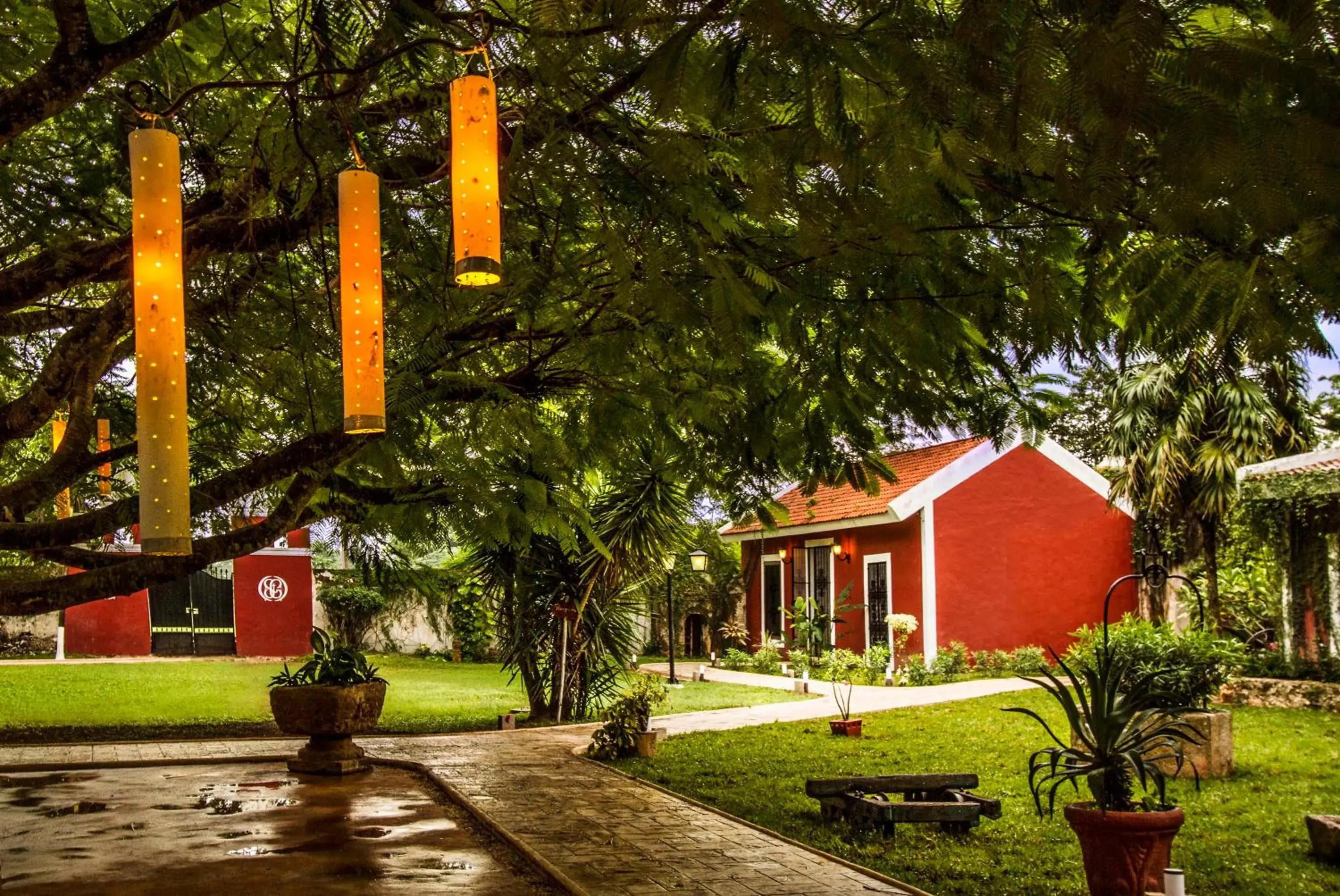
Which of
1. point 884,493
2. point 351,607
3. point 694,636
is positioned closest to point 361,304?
point 884,493

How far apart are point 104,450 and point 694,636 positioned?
22884mm

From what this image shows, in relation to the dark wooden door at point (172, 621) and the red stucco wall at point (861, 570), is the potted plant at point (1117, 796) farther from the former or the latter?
the dark wooden door at point (172, 621)

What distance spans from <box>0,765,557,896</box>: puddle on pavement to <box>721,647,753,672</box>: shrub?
48.6 feet

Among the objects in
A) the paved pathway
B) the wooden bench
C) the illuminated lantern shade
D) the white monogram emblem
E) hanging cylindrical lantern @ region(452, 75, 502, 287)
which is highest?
hanging cylindrical lantern @ region(452, 75, 502, 287)

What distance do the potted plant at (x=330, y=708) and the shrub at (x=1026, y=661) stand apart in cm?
1266

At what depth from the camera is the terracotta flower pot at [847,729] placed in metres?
13.3

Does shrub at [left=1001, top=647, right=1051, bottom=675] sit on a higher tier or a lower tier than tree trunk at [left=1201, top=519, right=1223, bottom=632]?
lower

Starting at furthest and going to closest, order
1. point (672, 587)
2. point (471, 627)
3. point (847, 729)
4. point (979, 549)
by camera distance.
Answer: point (471, 627), point (979, 549), point (672, 587), point (847, 729)

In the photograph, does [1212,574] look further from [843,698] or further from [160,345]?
[160,345]

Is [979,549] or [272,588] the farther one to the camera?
[272,588]

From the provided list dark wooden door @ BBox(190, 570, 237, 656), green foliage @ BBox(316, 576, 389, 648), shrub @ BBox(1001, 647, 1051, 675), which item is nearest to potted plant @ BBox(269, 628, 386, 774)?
shrub @ BBox(1001, 647, 1051, 675)

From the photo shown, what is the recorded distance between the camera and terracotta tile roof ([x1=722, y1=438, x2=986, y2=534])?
2216 centimetres

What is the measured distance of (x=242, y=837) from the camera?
7.78 metres

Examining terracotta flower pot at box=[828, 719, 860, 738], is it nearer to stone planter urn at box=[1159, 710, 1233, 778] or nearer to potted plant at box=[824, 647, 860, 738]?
potted plant at box=[824, 647, 860, 738]
